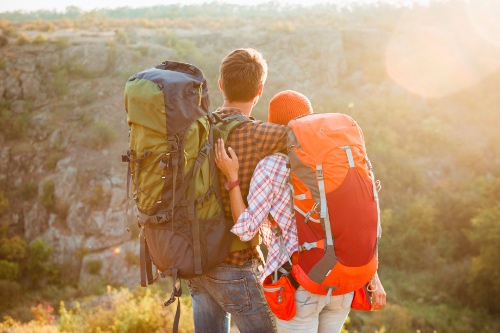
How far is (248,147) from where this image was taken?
66.9 inches

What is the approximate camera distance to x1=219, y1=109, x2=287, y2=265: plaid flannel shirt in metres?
1.67

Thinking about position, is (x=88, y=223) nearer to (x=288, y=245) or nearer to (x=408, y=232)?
(x=408, y=232)

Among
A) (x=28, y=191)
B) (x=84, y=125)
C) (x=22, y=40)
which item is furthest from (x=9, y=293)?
(x=22, y=40)

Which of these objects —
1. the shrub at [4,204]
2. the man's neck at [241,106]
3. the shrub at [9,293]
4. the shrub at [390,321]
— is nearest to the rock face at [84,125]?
the shrub at [4,204]

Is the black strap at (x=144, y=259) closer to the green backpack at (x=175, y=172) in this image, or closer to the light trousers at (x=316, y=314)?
the green backpack at (x=175, y=172)

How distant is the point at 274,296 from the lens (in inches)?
61.9

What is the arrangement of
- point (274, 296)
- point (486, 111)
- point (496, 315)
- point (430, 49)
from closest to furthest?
1. point (274, 296)
2. point (496, 315)
3. point (486, 111)
4. point (430, 49)

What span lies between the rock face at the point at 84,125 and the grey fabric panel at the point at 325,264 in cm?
1168

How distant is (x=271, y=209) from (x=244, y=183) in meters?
0.19

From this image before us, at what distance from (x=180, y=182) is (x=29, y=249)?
45.2ft

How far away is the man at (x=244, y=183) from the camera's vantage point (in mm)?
1688

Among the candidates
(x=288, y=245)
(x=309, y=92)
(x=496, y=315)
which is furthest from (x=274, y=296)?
(x=309, y=92)

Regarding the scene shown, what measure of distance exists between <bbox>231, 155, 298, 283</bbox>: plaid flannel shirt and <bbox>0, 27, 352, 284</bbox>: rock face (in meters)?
11.5

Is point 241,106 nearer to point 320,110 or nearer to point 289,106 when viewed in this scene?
point 289,106
